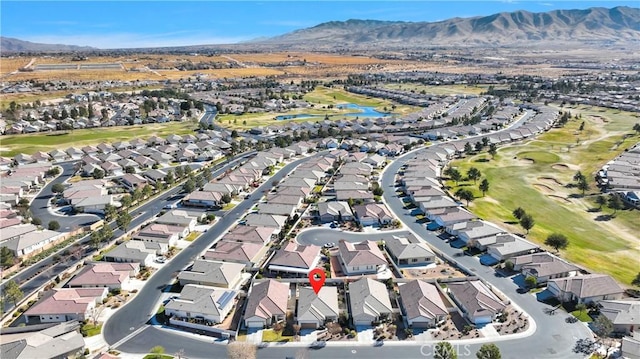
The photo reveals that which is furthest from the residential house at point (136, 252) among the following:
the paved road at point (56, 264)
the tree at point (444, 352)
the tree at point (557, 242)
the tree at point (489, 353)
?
the tree at point (557, 242)

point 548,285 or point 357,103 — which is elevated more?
point 357,103

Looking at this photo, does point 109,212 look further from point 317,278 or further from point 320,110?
point 320,110

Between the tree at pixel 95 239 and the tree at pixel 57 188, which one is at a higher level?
the tree at pixel 57 188

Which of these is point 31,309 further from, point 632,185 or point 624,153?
point 624,153

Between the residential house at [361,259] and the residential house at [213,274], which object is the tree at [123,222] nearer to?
the residential house at [213,274]

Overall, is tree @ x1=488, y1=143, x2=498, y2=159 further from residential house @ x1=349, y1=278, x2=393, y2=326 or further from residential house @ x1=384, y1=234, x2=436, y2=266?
residential house @ x1=349, y1=278, x2=393, y2=326

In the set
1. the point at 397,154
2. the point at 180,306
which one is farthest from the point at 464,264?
the point at 397,154
